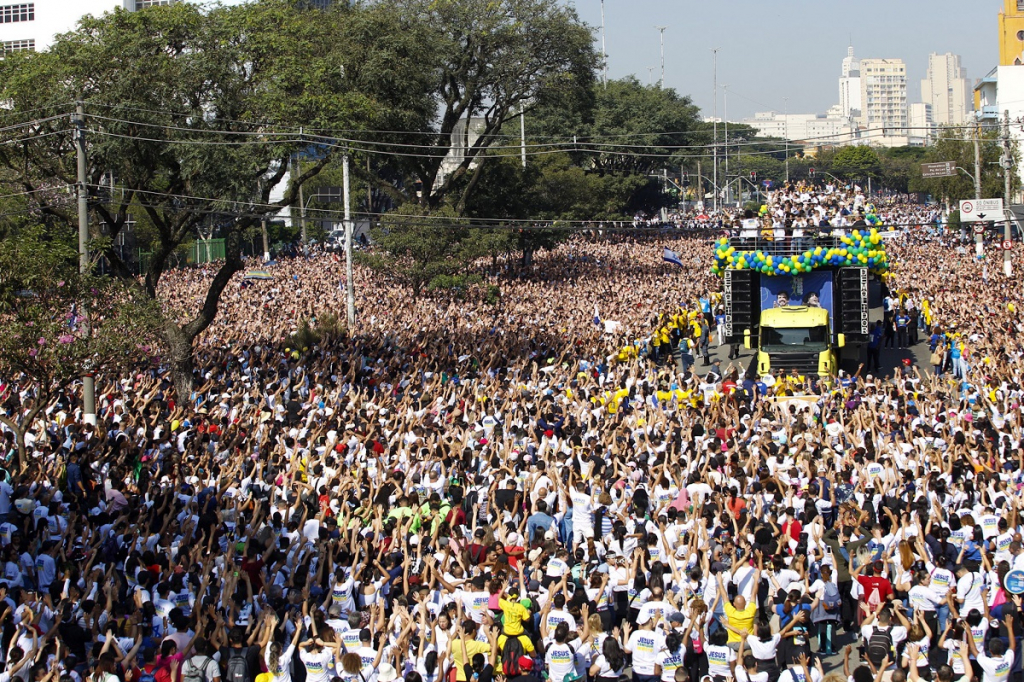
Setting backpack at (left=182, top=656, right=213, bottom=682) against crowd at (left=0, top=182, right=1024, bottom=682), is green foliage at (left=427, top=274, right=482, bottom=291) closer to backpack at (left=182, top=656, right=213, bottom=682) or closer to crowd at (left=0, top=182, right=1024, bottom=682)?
crowd at (left=0, top=182, right=1024, bottom=682)

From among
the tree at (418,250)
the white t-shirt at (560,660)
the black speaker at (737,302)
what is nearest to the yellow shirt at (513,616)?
the white t-shirt at (560,660)

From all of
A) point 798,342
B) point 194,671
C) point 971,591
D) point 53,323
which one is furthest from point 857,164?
point 194,671

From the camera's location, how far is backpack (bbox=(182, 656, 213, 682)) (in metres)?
8.33

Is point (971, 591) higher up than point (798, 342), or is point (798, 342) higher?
point (798, 342)

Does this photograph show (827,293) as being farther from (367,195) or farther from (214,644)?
(367,195)

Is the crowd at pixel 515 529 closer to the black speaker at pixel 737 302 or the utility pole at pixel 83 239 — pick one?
the utility pole at pixel 83 239

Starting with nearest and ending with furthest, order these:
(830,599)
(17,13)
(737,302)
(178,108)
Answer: (830,599) < (178,108) < (737,302) < (17,13)

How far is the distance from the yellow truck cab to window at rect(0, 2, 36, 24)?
4769 cm

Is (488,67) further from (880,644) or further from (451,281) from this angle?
(880,644)

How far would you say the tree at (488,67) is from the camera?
42.3 metres

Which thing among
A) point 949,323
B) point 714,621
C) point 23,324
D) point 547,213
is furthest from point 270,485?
point 547,213

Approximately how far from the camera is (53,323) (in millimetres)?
15383

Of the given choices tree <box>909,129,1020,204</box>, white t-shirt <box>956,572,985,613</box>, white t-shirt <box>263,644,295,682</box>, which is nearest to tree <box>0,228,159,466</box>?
white t-shirt <box>263,644,295,682</box>

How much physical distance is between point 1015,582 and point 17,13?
199ft
